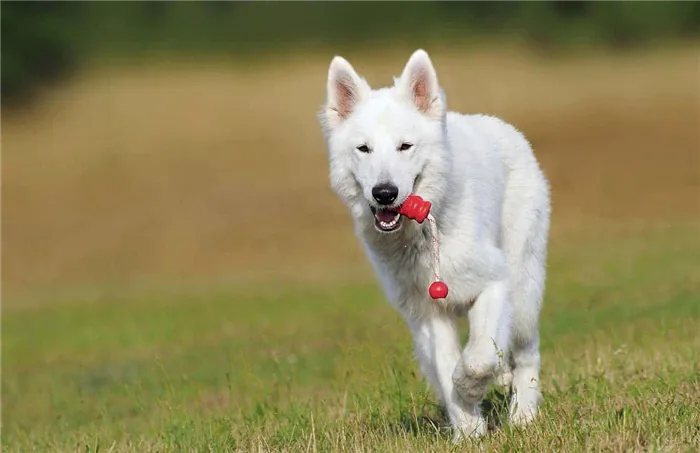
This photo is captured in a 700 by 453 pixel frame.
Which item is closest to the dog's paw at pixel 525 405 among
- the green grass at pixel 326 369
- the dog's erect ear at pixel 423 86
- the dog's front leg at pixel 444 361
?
the green grass at pixel 326 369

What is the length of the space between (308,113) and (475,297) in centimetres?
2523

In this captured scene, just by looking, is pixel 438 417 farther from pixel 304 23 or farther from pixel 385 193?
pixel 304 23

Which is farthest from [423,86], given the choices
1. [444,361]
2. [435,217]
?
[444,361]

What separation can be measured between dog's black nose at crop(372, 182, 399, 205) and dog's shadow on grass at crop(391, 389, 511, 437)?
3.88 ft

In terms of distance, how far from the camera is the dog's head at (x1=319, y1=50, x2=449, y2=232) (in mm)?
5641

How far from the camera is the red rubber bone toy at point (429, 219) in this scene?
223 inches

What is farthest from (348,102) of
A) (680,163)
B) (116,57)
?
(680,163)

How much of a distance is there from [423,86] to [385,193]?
811mm

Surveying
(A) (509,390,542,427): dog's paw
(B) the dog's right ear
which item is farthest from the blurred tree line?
(A) (509,390,542,427): dog's paw

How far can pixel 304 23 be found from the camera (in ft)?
79.3

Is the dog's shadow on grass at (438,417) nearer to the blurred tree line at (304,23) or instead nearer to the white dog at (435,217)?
the white dog at (435,217)

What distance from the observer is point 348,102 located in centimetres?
609

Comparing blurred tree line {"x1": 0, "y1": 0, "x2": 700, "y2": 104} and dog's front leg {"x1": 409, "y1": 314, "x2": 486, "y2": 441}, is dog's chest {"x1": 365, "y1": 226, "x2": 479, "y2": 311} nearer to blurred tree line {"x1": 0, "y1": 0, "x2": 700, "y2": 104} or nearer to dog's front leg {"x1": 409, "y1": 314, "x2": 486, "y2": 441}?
dog's front leg {"x1": 409, "y1": 314, "x2": 486, "y2": 441}

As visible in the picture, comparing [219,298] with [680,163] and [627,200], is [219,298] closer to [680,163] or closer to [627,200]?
[627,200]
